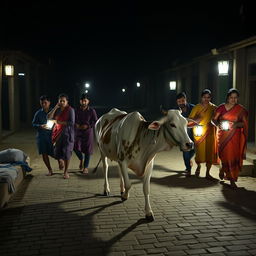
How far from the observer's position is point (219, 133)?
728cm

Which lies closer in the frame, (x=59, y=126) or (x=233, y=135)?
(x=233, y=135)

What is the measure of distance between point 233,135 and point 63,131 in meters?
3.81

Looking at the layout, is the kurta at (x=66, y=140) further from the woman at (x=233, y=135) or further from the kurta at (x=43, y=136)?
the woman at (x=233, y=135)

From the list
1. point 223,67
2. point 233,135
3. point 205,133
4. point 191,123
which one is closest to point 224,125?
point 233,135

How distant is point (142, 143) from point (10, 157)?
3.33 metres

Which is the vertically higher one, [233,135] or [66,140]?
[233,135]

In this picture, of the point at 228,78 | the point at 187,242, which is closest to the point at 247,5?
the point at 228,78

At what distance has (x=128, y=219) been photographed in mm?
5203

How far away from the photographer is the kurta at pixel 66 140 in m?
7.86

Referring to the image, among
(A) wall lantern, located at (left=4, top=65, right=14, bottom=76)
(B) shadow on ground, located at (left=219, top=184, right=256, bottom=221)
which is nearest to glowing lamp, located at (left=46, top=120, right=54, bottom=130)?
(B) shadow on ground, located at (left=219, top=184, right=256, bottom=221)

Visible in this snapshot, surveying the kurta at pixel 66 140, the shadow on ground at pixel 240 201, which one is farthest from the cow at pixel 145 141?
the kurta at pixel 66 140

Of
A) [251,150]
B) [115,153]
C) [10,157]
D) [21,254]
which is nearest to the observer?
[21,254]

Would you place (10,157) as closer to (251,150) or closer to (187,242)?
(187,242)

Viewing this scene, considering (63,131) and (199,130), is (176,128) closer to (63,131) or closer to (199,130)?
(199,130)
